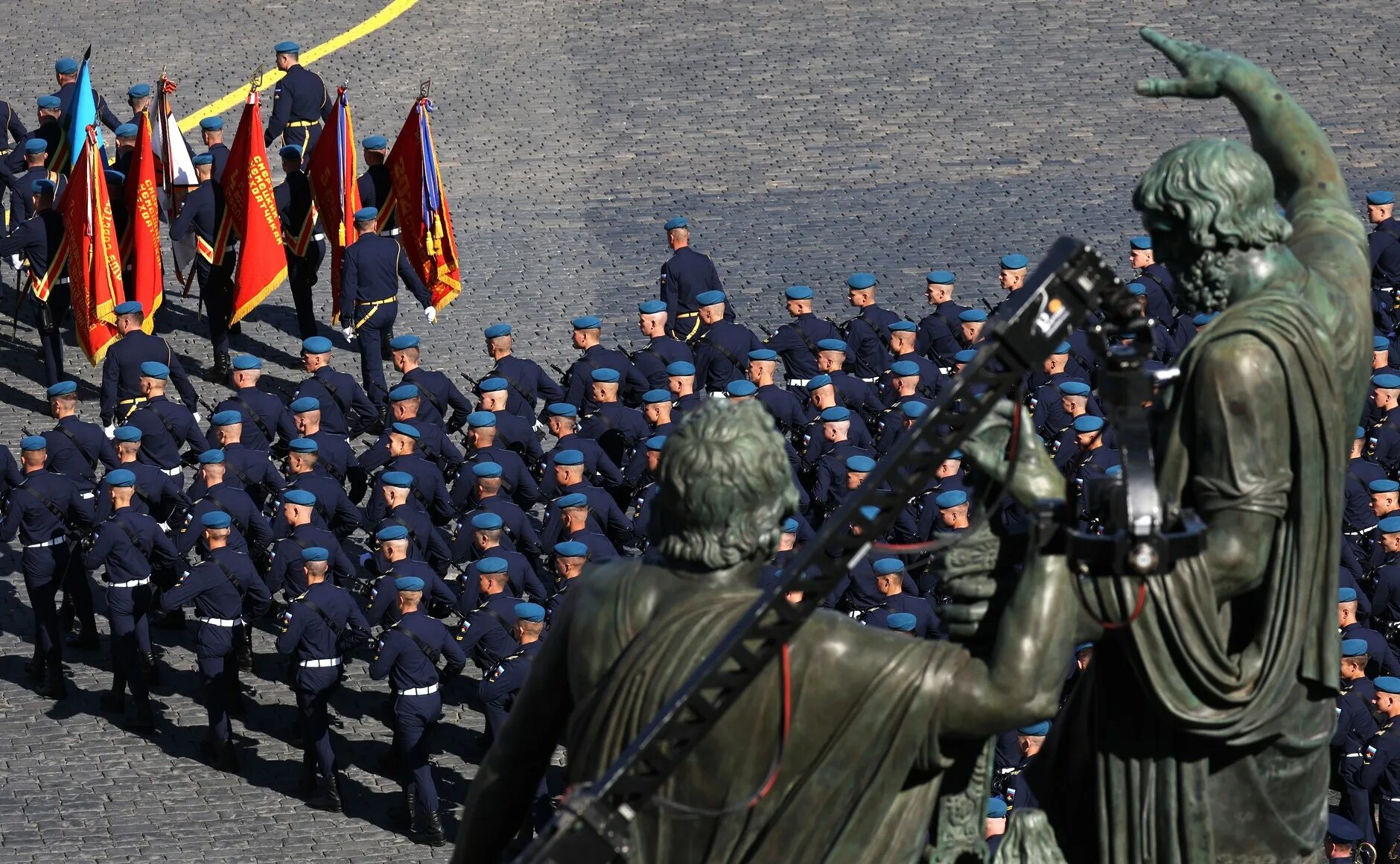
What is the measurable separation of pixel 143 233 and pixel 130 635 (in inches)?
248

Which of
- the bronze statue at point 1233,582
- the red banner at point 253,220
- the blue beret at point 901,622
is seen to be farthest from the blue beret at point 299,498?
the bronze statue at point 1233,582

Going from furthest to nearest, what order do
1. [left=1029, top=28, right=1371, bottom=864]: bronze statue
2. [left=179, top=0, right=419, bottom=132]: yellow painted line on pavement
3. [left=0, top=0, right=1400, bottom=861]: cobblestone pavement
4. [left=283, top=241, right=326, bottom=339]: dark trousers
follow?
[left=179, top=0, right=419, bottom=132]: yellow painted line on pavement → [left=0, top=0, right=1400, bottom=861]: cobblestone pavement → [left=283, top=241, right=326, bottom=339]: dark trousers → [left=1029, top=28, right=1371, bottom=864]: bronze statue

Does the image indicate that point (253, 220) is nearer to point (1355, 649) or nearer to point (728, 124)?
point (728, 124)

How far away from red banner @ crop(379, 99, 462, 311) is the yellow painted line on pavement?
5.53m

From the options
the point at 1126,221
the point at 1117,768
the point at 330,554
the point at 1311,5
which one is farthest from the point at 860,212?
the point at 1117,768

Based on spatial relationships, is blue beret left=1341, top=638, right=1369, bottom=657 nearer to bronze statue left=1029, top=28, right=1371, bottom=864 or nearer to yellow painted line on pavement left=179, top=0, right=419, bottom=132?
bronze statue left=1029, top=28, right=1371, bottom=864

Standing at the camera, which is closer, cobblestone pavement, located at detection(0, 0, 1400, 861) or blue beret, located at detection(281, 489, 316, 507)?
blue beret, located at detection(281, 489, 316, 507)

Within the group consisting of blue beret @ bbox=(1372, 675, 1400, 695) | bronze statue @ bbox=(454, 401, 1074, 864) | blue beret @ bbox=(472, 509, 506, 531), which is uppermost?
bronze statue @ bbox=(454, 401, 1074, 864)

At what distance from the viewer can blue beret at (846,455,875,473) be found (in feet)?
70.0

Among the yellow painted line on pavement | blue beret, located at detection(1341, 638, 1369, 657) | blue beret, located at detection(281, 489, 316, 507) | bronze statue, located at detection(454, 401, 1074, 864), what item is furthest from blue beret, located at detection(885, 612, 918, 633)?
the yellow painted line on pavement

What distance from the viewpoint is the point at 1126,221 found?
30047 millimetres

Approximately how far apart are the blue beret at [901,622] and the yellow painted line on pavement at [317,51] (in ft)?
52.8

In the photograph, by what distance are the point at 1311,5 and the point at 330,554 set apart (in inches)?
803

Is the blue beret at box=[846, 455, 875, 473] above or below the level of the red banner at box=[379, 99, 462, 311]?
below
